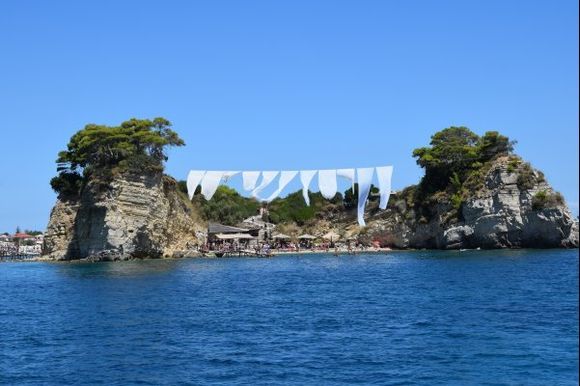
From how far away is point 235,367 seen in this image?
54.4 ft

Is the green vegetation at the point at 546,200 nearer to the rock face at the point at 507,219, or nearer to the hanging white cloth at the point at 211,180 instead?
the rock face at the point at 507,219

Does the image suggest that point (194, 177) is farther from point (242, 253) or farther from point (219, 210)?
point (219, 210)

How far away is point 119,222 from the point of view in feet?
190

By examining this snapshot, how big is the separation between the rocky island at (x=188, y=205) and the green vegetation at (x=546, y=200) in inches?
3.3

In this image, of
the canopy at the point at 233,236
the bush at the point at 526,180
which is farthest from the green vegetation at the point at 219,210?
the bush at the point at 526,180

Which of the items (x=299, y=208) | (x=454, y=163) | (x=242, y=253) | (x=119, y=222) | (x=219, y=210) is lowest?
(x=242, y=253)

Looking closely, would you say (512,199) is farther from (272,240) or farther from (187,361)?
(187,361)

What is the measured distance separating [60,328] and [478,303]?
1443 centimetres

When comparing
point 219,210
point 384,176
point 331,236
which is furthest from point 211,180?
point 219,210

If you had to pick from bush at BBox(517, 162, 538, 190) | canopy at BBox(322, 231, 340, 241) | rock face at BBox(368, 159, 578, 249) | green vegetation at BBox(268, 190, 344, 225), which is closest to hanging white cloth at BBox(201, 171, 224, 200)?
canopy at BBox(322, 231, 340, 241)

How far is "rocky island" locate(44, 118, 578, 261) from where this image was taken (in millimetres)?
59062

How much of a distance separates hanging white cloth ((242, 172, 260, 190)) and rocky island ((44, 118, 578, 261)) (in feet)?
23.4

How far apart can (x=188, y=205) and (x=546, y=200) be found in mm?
→ 34587

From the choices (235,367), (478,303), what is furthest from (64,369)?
(478,303)
